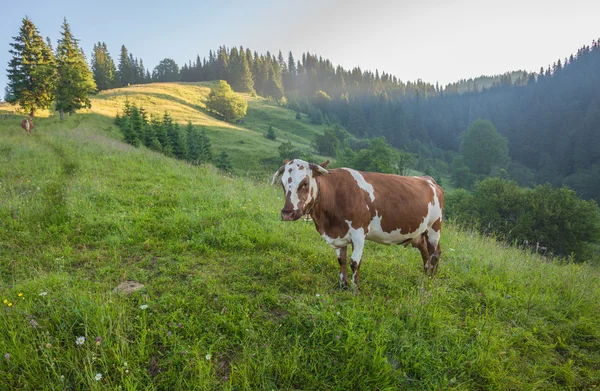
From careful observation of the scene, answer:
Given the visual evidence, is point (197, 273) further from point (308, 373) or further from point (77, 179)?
point (77, 179)

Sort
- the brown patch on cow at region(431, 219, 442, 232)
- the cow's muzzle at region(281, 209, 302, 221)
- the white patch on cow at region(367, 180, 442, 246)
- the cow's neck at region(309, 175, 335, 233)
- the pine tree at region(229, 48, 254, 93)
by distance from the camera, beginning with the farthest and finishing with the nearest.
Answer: the pine tree at region(229, 48, 254, 93)
the brown patch on cow at region(431, 219, 442, 232)
the white patch on cow at region(367, 180, 442, 246)
the cow's neck at region(309, 175, 335, 233)
the cow's muzzle at region(281, 209, 302, 221)

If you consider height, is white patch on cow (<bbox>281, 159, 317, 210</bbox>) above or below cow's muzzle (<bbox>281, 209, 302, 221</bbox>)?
above

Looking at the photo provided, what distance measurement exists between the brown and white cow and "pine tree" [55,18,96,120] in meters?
40.4

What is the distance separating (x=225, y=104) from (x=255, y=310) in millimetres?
72536

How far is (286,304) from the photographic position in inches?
162

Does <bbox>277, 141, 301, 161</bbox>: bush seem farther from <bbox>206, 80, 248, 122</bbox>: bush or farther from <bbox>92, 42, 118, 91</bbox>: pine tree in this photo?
<bbox>92, 42, 118, 91</bbox>: pine tree

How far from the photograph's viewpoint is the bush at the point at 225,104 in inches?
2736

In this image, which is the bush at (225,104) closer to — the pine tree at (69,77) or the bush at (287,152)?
the bush at (287,152)

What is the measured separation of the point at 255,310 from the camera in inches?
156

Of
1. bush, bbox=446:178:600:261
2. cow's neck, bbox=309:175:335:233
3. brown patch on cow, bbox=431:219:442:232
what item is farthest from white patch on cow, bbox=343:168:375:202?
bush, bbox=446:178:600:261

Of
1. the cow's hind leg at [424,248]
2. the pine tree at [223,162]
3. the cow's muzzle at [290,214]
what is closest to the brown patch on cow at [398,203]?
the cow's hind leg at [424,248]

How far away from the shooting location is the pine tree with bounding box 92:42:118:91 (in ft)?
255

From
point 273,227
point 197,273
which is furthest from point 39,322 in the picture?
point 273,227

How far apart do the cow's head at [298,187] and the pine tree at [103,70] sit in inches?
3836
